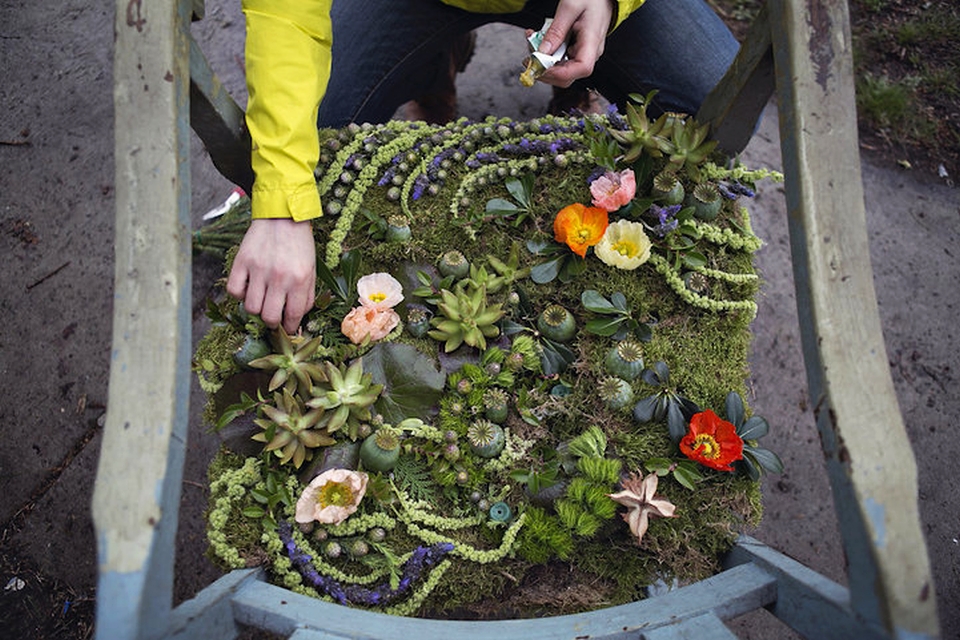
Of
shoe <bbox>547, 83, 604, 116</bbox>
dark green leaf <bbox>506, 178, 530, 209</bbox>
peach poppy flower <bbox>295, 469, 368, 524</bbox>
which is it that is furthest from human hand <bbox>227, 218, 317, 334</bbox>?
shoe <bbox>547, 83, 604, 116</bbox>

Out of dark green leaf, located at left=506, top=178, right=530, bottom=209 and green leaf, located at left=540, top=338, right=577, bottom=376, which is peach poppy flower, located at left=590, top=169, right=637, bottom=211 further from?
green leaf, located at left=540, top=338, right=577, bottom=376

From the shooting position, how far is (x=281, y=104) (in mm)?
1026

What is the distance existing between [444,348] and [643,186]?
1.49 feet

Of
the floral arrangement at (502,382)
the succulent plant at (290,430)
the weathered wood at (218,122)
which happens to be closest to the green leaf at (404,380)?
the floral arrangement at (502,382)

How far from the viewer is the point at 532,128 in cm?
124

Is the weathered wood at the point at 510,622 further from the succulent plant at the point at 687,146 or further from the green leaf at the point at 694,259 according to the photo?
the succulent plant at the point at 687,146

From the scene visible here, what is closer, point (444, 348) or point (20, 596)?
point (444, 348)

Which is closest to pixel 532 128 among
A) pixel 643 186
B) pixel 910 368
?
pixel 643 186

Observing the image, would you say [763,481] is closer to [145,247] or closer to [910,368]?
[910,368]

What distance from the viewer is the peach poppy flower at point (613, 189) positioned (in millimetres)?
1125

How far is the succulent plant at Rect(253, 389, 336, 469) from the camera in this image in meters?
0.99

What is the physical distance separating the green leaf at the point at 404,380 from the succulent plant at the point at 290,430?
109mm

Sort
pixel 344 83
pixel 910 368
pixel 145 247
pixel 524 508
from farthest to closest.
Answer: pixel 910 368
pixel 344 83
pixel 524 508
pixel 145 247

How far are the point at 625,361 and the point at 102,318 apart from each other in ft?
5.27
